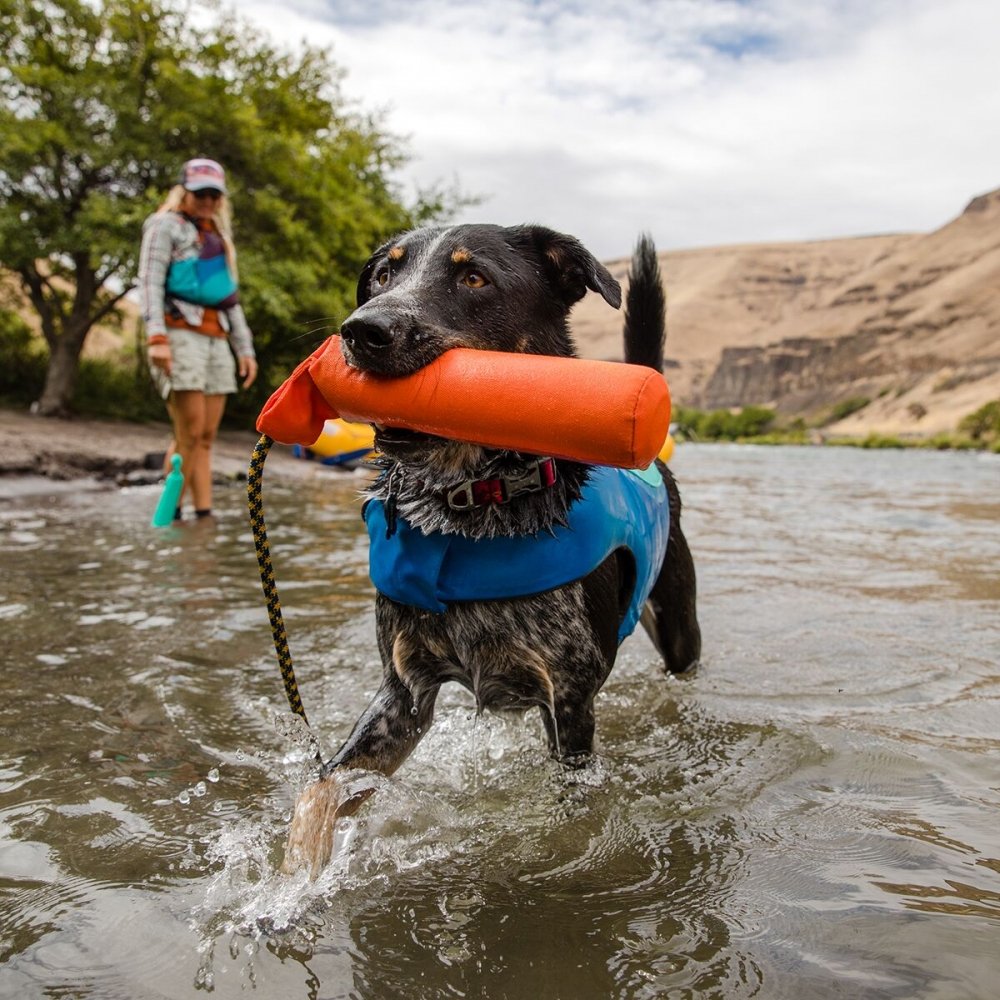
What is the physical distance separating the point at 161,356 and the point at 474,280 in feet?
16.2

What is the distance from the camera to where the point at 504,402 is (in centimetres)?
217

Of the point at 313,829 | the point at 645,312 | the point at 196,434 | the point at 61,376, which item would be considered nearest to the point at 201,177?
the point at 196,434

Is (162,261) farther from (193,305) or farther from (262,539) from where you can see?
(262,539)

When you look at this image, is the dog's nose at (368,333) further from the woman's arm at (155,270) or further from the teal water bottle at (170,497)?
the teal water bottle at (170,497)

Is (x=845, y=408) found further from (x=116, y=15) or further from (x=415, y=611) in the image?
(x=415, y=611)

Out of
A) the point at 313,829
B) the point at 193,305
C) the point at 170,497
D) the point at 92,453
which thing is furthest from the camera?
the point at 92,453

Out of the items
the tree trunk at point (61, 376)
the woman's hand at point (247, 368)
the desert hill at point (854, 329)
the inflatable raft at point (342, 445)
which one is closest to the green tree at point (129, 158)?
the tree trunk at point (61, 376)

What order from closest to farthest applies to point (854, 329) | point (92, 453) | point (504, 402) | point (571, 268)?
point (504, 402) → point (571, 268) → point (92, 453) → point (854, 329)

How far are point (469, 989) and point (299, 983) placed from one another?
1.16ft

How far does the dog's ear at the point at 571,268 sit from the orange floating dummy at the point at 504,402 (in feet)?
1.97

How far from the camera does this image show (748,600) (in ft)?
19.0

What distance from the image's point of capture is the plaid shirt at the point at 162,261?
693 cm

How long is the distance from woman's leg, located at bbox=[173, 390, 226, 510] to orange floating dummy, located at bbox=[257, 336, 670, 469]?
17.7 ft

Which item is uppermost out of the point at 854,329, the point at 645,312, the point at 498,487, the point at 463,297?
the point at 854,329
